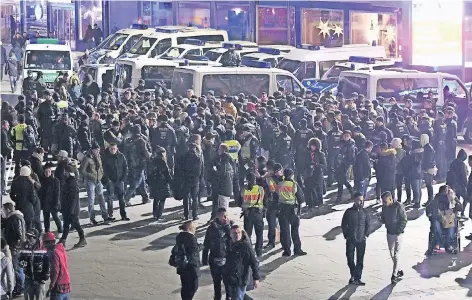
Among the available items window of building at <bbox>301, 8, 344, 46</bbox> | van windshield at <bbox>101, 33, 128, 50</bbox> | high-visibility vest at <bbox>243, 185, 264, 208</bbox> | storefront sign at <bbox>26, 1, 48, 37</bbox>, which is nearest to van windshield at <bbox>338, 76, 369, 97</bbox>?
window of building at <bbox>301, 8, 344, 46</bbox>

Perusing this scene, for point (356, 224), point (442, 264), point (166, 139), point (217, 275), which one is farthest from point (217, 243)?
point (166, 139)

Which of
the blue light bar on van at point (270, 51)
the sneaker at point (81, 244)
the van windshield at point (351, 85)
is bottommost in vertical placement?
the sneaker at point (81, 244)

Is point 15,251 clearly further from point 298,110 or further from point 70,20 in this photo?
point 70,20

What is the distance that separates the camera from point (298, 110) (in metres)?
27.9

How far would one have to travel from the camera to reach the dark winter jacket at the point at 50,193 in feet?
66.5

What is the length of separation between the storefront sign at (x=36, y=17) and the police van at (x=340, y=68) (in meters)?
24.4

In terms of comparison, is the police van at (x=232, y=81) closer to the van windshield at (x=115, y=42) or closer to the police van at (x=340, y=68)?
the police van at (x=340, y=68)

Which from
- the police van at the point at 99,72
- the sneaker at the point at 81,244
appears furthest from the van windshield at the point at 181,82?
the sneaker at the point at 81,244

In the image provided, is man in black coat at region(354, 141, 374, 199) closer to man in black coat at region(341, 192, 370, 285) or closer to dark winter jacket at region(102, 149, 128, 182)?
dark winter jacket at region(102, 149, 128, 182)

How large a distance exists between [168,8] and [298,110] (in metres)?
28.5

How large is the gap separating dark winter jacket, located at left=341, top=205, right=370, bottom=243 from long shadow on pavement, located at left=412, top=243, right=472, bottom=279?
1.44 m

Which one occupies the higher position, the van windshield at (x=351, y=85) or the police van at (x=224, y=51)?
the police van at (x=224, y=51)

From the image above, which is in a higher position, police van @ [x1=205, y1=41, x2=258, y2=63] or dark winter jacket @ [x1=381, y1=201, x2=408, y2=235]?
police van @ [x1=205, y1=41, x2=258, y2=63]

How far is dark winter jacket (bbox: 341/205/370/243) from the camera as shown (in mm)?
18047
